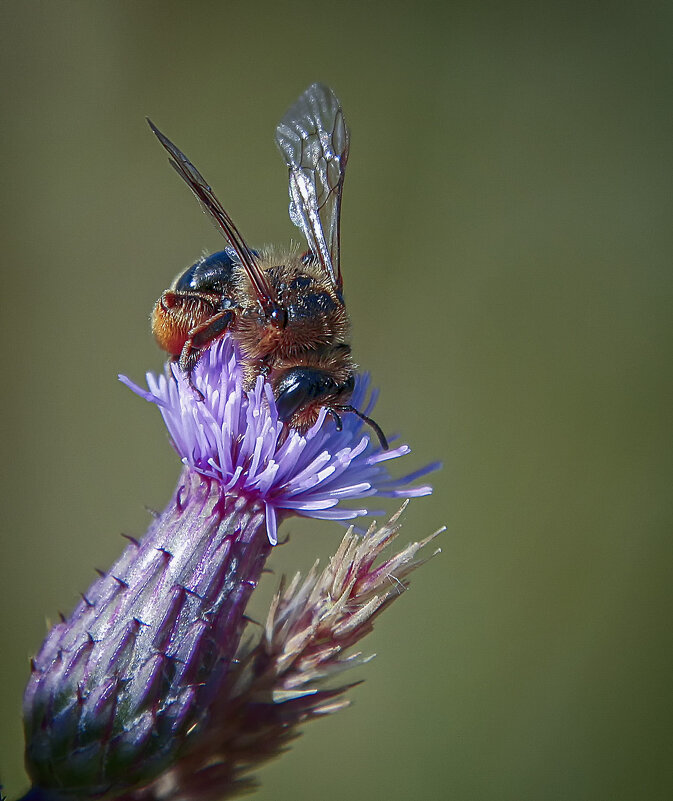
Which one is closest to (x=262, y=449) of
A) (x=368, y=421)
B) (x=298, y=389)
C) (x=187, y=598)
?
(x=298, y=389)

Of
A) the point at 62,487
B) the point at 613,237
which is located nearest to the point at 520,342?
the point at 613,237

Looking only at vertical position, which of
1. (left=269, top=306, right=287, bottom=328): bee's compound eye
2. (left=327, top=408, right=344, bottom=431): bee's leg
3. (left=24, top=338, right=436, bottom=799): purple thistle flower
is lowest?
(left=24, top=338, right=436, bottom=799): purple thistle flower

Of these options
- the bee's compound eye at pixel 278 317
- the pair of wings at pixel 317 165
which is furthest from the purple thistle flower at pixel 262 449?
the pair of wings at pixel 317 165

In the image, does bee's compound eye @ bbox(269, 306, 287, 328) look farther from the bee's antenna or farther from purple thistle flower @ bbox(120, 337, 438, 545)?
the bee's antenna

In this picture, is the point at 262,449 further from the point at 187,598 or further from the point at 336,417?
the point at 187,598

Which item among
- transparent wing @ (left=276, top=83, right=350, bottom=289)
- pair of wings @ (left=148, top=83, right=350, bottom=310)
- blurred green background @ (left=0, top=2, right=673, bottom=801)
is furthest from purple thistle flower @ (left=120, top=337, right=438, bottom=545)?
blurred green background @ (left=0, top=2, right=673, bottom=801)

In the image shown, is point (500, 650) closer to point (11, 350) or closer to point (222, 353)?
point (222, 353)
